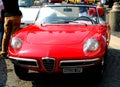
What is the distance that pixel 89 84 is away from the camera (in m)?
6.21

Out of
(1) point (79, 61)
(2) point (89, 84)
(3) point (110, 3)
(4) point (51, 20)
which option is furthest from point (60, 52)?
(3) point (110, 3)

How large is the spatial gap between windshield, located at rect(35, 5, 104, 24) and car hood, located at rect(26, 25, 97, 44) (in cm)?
50

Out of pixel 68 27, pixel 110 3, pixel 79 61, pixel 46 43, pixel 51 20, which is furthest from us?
pixel 110 3

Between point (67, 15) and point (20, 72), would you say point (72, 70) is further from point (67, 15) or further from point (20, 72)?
point (67, 15)

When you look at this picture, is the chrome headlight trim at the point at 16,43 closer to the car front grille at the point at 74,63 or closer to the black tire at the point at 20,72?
the black tire at the point at 20,72

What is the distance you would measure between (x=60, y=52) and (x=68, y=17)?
2141mm

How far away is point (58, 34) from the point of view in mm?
6398

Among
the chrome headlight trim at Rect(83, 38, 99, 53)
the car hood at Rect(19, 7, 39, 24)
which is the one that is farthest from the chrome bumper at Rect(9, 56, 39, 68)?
the car hood at Rect(19, 7, 39, 24)

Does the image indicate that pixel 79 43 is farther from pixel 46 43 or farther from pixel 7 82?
pixel 7 82

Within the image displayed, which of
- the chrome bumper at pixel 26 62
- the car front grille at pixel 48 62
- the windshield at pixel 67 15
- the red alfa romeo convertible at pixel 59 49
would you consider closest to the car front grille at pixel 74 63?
the red alfa romeo convertible at pixel 59 49

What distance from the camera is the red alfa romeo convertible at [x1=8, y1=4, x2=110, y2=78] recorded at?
5.69 m

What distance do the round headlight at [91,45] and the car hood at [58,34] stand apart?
0.17 meters

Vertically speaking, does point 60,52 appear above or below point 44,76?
above

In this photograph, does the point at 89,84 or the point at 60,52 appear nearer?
the point at 60,52
